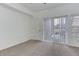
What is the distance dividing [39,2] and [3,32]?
0.87 m

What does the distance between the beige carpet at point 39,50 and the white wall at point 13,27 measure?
0.10 metres

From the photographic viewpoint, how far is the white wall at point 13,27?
174 centimetres

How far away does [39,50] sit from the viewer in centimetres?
177

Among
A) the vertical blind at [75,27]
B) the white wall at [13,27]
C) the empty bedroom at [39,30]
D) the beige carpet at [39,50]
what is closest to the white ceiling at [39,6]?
the empty bedroom at [39,30]

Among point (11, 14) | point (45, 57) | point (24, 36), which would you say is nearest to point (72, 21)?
point (45, 57)

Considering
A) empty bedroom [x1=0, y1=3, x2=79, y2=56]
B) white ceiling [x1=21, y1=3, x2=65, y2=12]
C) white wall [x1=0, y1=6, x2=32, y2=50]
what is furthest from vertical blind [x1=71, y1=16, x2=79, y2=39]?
white wall [x1=0, y1=6, x2=32, y2=50]

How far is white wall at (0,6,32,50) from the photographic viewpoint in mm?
1736

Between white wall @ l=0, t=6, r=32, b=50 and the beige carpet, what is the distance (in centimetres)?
10

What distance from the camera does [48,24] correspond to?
1.86 metres

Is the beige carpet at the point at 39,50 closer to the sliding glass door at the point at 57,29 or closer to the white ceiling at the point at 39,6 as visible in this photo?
the sliding glass door at the point at 57,29

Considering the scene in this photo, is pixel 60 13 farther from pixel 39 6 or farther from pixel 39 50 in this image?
pixel 39 50

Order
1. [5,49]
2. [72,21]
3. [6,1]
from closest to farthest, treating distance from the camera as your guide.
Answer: [6,1] → [5,49] → [72,21]

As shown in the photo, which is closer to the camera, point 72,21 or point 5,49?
point 5,49

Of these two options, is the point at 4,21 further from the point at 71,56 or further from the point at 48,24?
the point at 71,56
